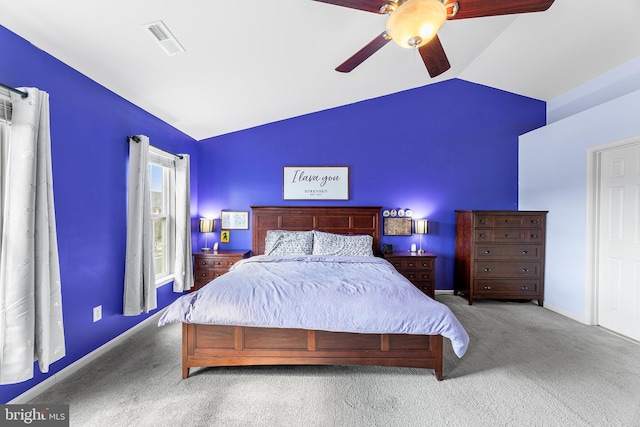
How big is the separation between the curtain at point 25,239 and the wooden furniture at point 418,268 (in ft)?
11.4

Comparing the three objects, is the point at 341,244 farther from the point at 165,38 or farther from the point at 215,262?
the point at 165,38

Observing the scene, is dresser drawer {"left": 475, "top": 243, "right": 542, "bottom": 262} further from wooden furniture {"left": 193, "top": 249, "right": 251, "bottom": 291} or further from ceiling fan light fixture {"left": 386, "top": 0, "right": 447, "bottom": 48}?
wooden furniture {"left": 193, "top": 249, "right": 251, "bottom": 291}

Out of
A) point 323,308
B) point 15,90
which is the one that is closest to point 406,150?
point 323,308

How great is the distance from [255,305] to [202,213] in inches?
109

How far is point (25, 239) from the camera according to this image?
1.60 metres

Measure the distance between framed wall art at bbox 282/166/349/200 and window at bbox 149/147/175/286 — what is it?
5.33 ft

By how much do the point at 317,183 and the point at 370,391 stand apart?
297 centimetres

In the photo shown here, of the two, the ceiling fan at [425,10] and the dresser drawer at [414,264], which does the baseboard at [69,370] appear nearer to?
the ceiling fan at [425,10]

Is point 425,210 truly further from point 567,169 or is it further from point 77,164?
point 77,164

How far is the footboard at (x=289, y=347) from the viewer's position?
80.0 inches

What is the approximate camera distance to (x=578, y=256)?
10.8 ft

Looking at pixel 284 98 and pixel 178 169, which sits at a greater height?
pixel 284 98

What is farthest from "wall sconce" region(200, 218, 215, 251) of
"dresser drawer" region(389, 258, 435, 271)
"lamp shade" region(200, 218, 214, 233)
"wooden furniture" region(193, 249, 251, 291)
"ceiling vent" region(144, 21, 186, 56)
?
"dresser drawer" region(389, 258, 435, 271)

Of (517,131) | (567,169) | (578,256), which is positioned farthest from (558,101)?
(578,256)
